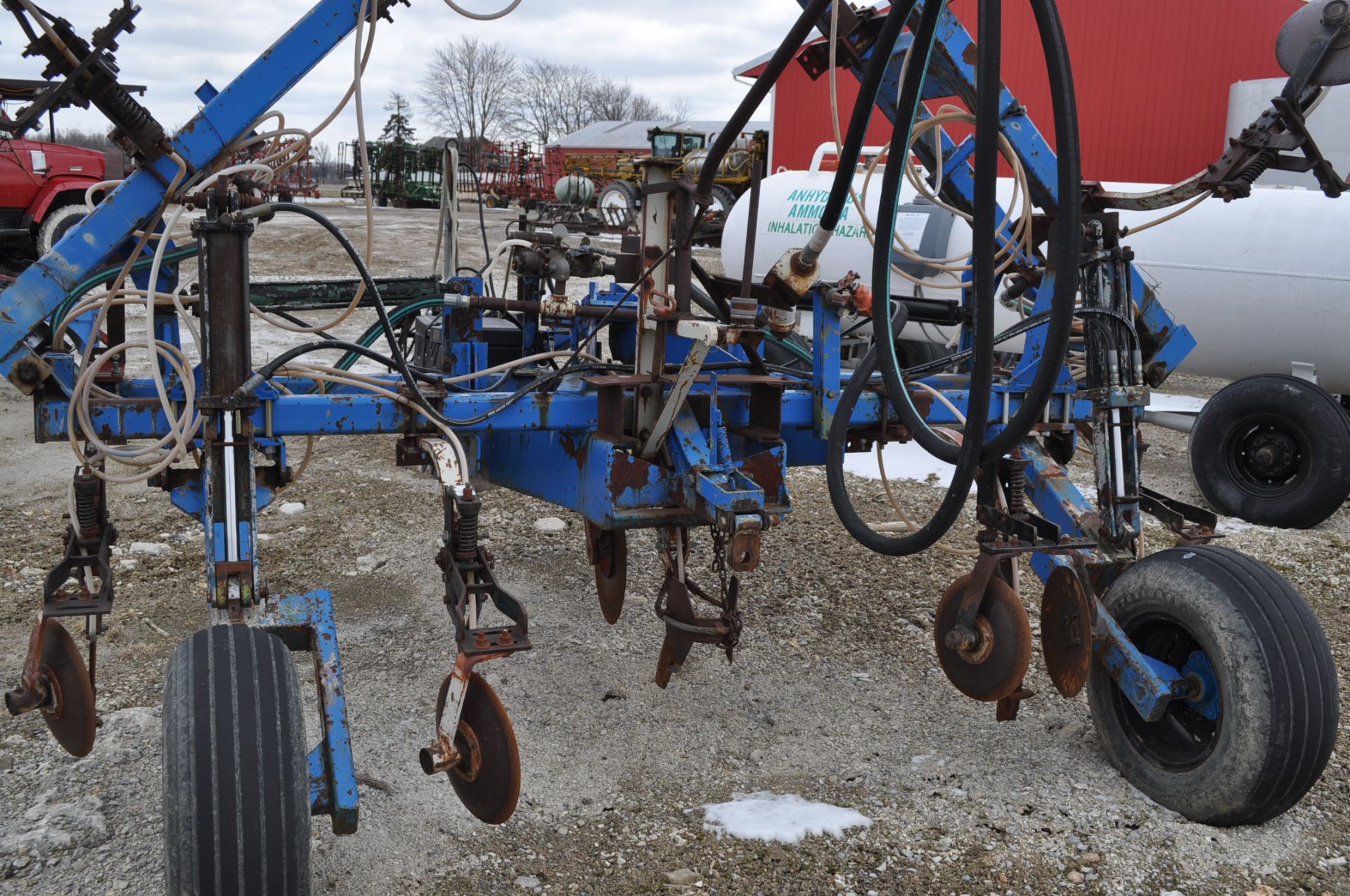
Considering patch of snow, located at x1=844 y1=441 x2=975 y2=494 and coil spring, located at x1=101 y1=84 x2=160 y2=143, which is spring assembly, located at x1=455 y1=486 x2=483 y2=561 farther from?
patch of snow, located at x1=844 y1=441 x2=975 y2=494

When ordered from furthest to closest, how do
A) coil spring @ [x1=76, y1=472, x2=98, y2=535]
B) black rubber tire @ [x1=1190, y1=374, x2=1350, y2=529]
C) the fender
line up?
the fender, black rubber tire @ [x1=1190, y1=374, x2=1350, y2=529], coil spring @ [x1=76, y1=472, x2=98, y2=535]

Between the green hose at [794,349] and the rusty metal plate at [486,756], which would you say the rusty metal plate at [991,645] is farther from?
the rusty metal plate at [486,756]

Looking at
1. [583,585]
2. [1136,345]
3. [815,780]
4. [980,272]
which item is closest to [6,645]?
[583,585]

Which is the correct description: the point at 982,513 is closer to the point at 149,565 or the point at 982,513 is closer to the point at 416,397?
the point at 416,397

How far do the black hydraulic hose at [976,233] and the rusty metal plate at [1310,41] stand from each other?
4.28ft

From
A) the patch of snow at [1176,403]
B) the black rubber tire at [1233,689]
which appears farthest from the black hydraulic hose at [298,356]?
the patch of snow at [1176,403]

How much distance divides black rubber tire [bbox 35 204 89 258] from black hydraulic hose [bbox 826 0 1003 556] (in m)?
11.8

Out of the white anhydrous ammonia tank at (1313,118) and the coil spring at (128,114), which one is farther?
the white anhydrous ammonia tank at (1313,118)

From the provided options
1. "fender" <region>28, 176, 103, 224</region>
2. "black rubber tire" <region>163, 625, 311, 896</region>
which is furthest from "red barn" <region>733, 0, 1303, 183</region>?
"black rubber tire" <region>163, 625, 311, 896</region>

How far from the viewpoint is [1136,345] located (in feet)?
10.7

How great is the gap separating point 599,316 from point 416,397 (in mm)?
914

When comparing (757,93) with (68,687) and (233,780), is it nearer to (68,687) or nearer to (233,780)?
(233,780)

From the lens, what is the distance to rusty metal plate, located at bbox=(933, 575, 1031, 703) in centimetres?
289

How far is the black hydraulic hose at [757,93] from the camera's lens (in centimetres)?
257
